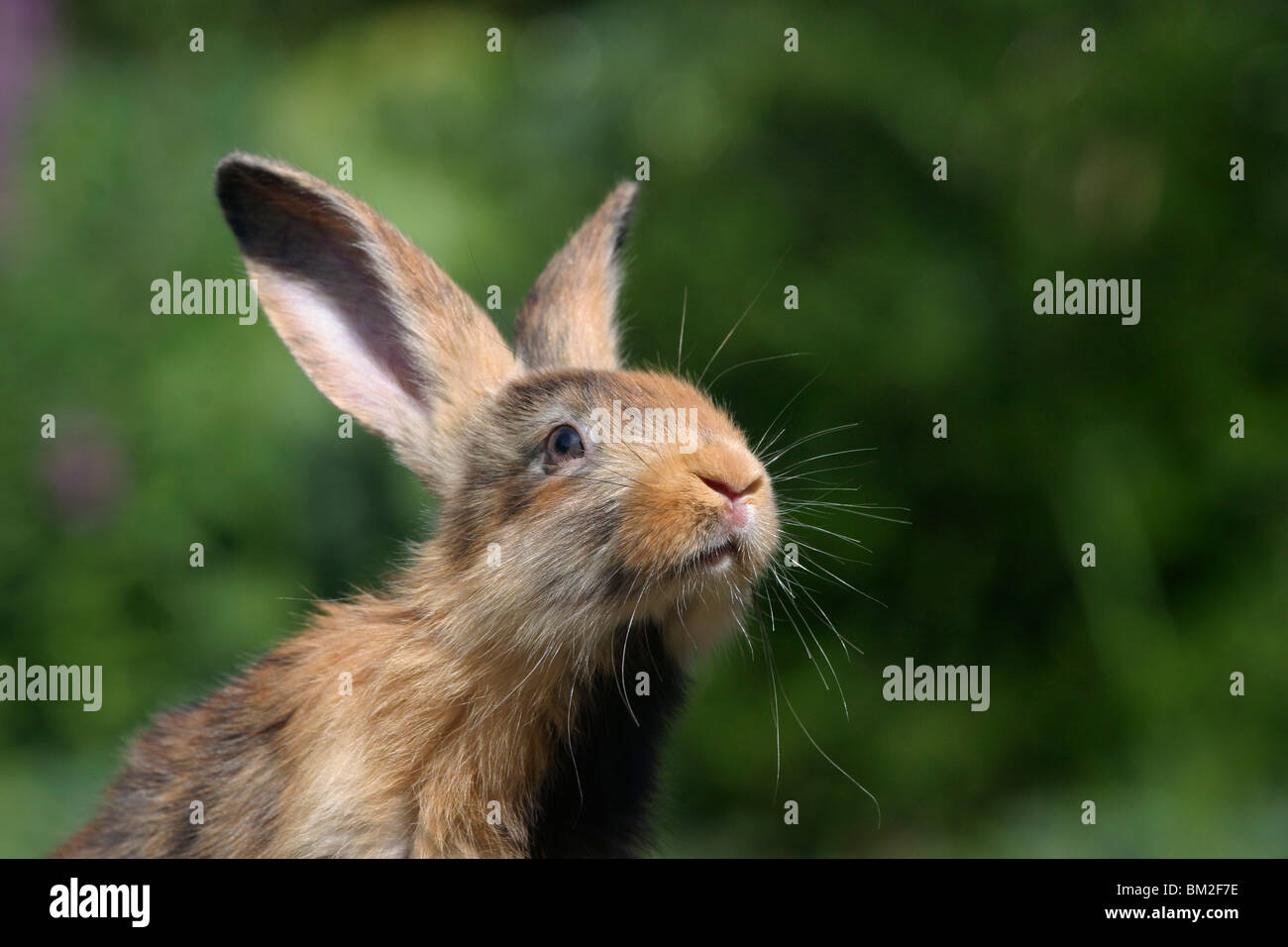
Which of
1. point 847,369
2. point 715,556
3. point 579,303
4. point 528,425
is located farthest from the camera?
point 847,369

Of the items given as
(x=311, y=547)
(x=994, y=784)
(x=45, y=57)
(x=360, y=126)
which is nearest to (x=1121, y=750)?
(x=994, y=784)

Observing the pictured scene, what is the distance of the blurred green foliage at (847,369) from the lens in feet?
22.2

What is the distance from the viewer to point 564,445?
3859 mm

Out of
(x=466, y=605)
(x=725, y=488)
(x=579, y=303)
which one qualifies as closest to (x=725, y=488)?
(x=725, y=488)

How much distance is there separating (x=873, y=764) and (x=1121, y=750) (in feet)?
3.69

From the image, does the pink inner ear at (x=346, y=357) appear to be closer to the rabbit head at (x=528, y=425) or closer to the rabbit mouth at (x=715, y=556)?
the rabbit head at (x=528, y=425)

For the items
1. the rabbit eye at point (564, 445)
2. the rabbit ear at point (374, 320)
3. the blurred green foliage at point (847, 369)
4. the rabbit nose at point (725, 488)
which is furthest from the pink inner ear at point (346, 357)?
the blurred green foliage at point (847, 369)

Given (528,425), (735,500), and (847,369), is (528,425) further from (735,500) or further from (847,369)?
(847,369)

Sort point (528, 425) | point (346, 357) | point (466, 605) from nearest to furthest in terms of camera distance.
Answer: point (466, 605) < point (528, 425) < point (346, 357)

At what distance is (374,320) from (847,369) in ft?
11.1

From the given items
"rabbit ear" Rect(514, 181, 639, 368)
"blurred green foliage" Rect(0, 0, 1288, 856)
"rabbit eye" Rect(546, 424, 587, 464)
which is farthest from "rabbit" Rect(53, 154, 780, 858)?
"blurred green foliage" Rect(0, 0, 1288, 856)

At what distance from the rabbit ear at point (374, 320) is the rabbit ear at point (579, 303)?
0.14m

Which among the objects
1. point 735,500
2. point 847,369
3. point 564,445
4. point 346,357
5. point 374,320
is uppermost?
point 847,369

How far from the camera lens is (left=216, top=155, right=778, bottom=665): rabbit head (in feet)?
11.7
